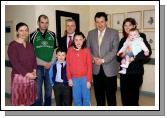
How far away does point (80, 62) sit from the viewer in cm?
238

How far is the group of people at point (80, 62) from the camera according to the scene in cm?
234

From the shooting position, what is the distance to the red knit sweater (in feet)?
7.82

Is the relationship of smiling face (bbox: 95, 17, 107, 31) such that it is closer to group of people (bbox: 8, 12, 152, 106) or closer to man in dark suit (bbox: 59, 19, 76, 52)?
group of people (bbox: 8, 12, 152, 106)

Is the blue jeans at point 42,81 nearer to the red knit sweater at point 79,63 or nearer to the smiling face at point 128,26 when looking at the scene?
the red knit sweater at point 79,63

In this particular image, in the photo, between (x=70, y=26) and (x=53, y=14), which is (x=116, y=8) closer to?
(x=53, y=14)

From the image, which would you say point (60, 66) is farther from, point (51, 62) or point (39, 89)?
point (39, 89)

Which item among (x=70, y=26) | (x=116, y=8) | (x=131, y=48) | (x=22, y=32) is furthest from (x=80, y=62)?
(x=116, y=8)

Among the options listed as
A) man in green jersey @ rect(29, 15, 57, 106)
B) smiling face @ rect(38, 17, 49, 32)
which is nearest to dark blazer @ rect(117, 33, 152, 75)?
→ man in green jersey @ rect(29, 15, 57, 106)

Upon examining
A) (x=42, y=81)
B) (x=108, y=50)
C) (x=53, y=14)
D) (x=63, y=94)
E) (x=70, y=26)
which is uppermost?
(x=53, y=14)

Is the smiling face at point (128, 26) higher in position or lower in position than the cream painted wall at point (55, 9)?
lower

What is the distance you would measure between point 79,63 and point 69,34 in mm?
381

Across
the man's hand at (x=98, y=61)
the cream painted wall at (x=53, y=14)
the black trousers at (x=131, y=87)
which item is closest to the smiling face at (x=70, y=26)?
the man's hand at (x=98, y=61)

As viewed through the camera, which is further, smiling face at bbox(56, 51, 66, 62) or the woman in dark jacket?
smiling face at bbox(56, 51, 66, 62)

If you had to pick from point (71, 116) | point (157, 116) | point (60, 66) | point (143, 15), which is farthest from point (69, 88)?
point (143, 15)
